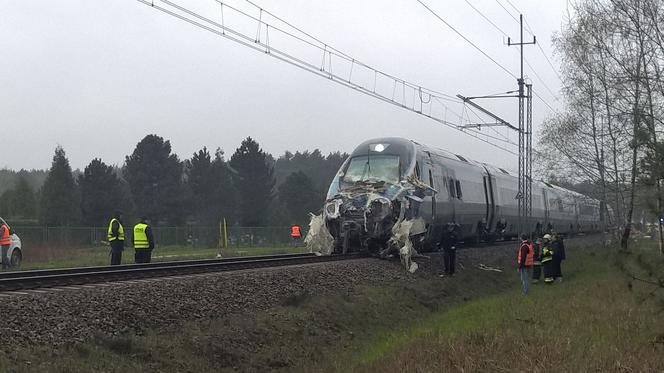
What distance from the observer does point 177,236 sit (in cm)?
4500

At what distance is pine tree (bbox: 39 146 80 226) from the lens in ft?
195

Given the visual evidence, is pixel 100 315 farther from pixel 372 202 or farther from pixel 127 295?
pixel 372 202

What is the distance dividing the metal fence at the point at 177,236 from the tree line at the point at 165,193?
667 inches

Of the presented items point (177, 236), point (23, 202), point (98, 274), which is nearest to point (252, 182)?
point (23, 202)

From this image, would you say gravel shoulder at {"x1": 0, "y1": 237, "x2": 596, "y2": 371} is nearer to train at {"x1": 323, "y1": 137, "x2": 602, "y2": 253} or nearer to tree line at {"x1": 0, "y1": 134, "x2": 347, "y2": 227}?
train at {"x1": 323, "y1": 137, "x2": 602, "y2": 253}

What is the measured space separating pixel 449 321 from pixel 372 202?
19.5ft

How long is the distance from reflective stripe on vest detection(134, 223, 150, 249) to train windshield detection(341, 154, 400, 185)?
17.6 feet

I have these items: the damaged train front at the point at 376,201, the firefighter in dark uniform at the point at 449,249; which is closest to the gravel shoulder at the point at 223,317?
the damaged train front at the point at 376,201

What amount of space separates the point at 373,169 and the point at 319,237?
2360 mm

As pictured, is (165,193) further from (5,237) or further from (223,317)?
(223,317)

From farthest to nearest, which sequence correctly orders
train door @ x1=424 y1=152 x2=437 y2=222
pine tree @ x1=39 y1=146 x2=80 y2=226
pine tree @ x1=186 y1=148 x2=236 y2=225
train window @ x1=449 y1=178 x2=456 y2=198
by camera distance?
pine tree @ x1=186 y1=148 x2=236 y2=225 < pine tree @ x1=39 y1=146 x2=80 y2=226 < train window @ x1=449 y1=178 x2=456 y2=198 < train door @ x1=424 y1=152 x2=437 y2=222

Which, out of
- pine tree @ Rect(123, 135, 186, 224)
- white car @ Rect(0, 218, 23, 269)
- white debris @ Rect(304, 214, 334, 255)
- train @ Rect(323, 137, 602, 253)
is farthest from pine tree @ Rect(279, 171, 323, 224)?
white debris @ Rect(304, 214, 334, 255)

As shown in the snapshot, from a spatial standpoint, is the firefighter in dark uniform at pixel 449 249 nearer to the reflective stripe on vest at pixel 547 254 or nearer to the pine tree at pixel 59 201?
the reflective stripe on vest at pixel 547 254

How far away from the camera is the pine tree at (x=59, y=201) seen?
Answer: 195 ft
